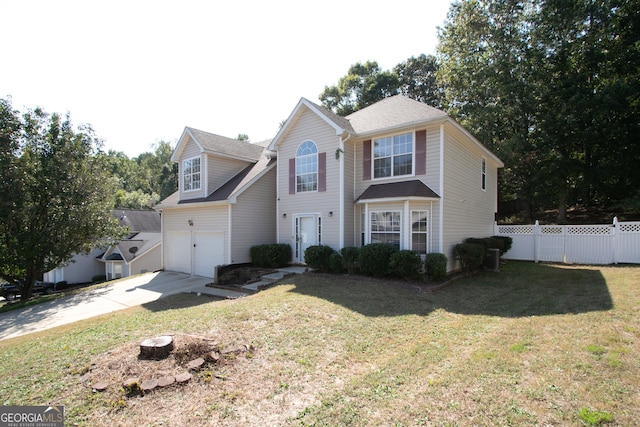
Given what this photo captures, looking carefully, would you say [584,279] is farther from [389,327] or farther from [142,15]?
[142,15]

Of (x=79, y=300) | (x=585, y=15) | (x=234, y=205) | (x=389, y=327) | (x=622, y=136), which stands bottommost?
(x=79, y=300)

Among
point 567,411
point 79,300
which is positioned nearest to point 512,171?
point 567,411

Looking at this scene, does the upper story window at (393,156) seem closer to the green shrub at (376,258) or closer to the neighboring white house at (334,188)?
the neighboring white house at (334,188)

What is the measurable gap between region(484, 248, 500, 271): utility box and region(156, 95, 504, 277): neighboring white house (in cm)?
110

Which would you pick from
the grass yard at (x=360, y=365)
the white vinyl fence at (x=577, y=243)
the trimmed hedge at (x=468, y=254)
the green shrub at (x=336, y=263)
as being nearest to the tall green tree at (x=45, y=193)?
the grass yard at (x=360, y=365)

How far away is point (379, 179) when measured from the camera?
1216cm

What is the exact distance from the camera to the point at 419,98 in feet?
104

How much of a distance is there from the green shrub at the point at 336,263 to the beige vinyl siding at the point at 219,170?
23.4 feet

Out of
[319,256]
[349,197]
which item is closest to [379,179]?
[349,197]

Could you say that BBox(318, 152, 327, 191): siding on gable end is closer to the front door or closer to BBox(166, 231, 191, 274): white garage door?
the front door

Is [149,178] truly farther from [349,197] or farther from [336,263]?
[336,263]

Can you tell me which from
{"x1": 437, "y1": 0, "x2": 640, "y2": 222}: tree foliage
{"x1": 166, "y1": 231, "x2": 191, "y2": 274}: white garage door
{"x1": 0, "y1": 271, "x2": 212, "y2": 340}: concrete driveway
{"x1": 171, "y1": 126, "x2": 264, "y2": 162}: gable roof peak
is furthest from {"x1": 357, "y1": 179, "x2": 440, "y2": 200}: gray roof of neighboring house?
{"x1": 437, "y1": 0, "x2": 640, "y2": 222}: tree foliage

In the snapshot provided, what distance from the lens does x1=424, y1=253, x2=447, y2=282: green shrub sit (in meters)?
9.73

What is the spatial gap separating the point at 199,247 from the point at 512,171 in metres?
21.3
